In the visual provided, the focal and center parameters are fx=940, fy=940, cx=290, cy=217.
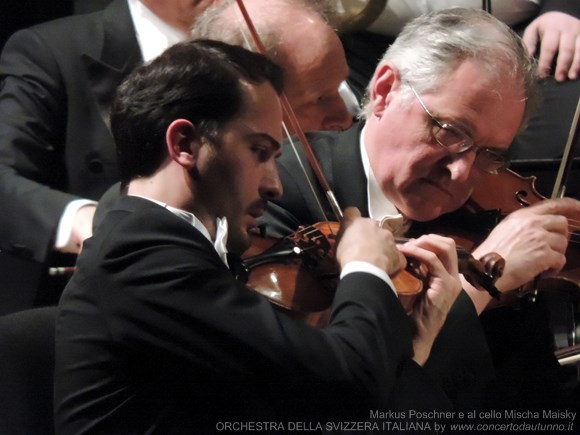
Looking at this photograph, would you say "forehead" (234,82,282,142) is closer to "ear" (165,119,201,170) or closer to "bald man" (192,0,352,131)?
"ear" (165,119,201,170)

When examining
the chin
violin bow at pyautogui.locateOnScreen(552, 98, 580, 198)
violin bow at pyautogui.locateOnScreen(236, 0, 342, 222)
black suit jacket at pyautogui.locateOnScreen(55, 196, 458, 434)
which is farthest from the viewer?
violin bow at pyautogui.locateOnScreen(552, 98, 580, 198)

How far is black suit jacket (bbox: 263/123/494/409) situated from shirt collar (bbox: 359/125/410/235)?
0.04ft

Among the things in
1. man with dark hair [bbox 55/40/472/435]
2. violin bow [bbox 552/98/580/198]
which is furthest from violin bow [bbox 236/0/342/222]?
violin bow [bbox 552/98/580/198]

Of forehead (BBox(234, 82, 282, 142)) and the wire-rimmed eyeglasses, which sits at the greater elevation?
forehead (BBox(234, 82, 282, 142))

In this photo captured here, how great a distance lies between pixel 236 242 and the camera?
89cm

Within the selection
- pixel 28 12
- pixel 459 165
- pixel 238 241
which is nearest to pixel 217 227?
pixel 238 241

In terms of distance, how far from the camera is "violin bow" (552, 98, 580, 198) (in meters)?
1.30

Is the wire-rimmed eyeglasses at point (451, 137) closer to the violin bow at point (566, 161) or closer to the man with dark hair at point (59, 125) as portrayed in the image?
the violin bow at point (566, 161)

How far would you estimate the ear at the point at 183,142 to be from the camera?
854mm

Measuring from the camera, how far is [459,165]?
1205 mm

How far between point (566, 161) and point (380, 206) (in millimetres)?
289

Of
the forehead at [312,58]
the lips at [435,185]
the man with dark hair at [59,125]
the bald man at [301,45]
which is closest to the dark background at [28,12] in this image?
the man with dark hair at [59,125]

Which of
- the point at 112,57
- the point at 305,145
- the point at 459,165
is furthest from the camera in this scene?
the point at 112,57

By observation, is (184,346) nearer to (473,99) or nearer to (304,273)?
(304,273)
